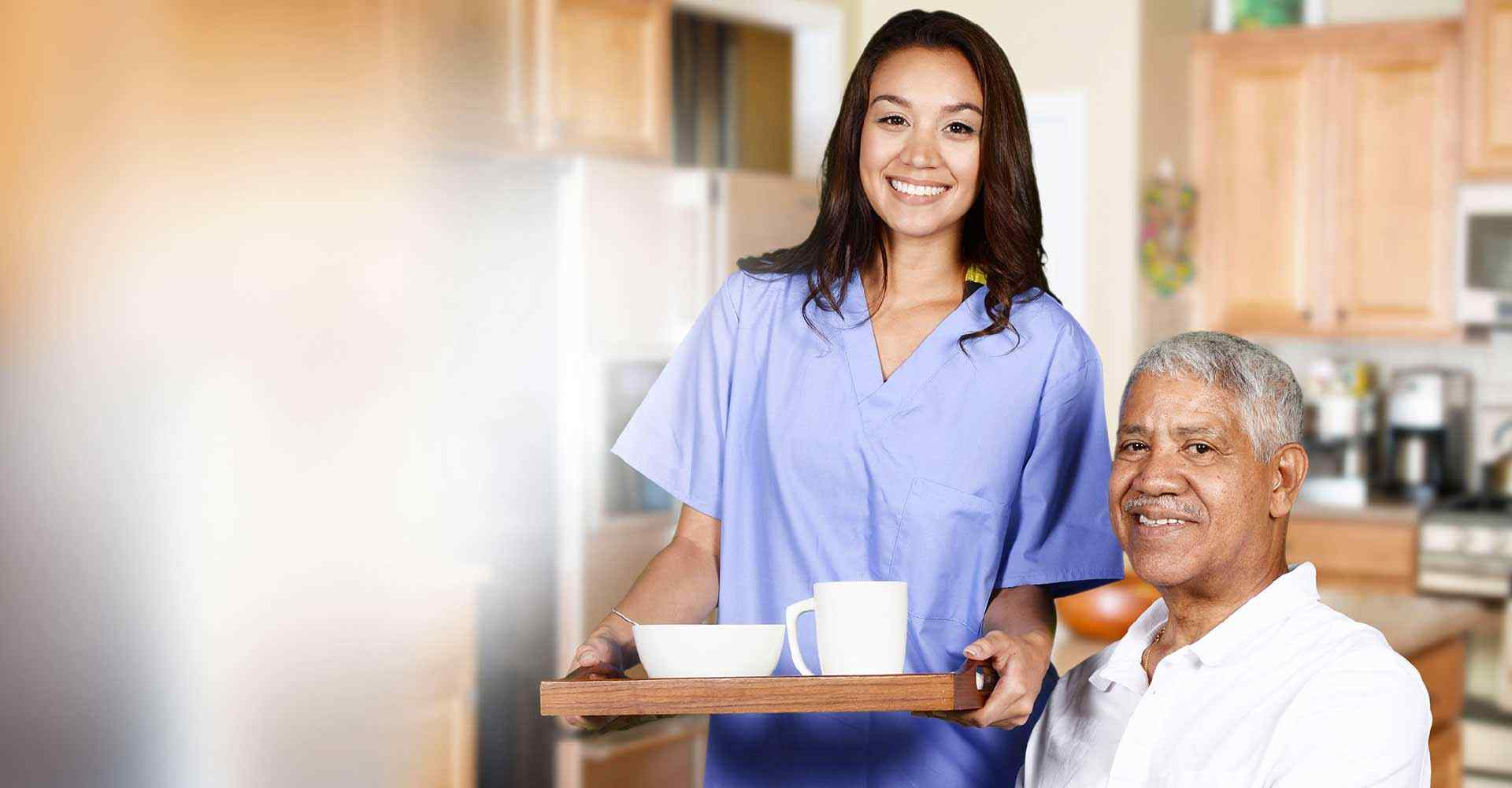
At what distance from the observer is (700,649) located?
3.17 feet

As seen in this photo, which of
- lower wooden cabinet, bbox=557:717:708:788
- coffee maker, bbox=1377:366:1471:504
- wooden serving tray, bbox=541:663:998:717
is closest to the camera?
wooden serving tray, bbox=541:663:998:717

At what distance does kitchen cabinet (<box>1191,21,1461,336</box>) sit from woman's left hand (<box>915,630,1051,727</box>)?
10.1 ft

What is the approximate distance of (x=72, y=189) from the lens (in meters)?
1.80

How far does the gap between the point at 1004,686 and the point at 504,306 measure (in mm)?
2003

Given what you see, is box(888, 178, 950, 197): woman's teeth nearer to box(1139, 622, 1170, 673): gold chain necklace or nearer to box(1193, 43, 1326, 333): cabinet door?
box(1139, 622, 1170, 673): gold chain necklace

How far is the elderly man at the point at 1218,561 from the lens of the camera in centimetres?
100

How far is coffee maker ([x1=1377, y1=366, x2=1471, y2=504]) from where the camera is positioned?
375 cm

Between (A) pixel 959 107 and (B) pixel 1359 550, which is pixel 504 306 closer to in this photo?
(A) pixel 959 107

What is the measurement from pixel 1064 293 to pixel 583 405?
1.39 m

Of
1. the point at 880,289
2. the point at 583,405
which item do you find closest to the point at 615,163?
the point at 583,405

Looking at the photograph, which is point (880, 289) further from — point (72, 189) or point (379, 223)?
point (379, 223)

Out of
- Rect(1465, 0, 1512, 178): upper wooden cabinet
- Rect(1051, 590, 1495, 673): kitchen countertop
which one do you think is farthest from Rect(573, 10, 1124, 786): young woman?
Rect(1465, 0, 1512, 178): upper wooden cabinet

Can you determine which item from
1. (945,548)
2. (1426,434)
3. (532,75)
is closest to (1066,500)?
(945,548)

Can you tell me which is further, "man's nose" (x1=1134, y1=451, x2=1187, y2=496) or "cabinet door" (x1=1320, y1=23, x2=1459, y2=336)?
"cabinet door" (x1=1320, y1=23, x2=1459, y2=336)
